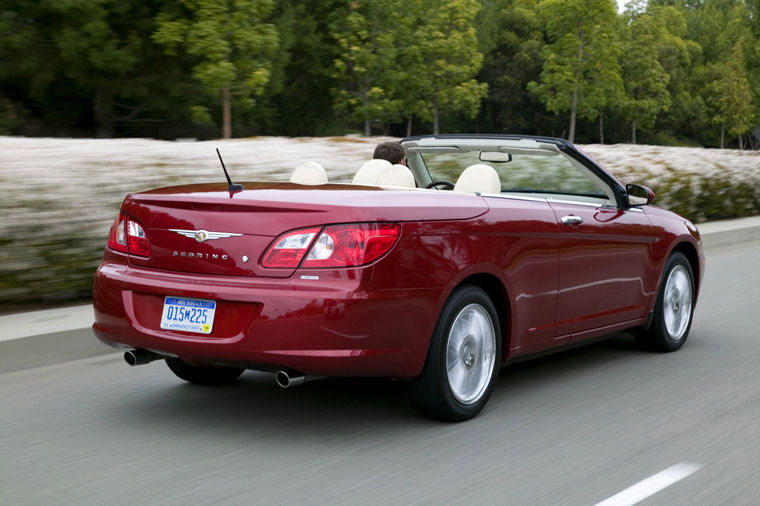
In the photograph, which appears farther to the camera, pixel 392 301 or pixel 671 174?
pixel 671 174

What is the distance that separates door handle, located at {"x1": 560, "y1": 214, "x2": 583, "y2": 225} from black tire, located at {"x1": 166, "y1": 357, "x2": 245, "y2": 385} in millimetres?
2022

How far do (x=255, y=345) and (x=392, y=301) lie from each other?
2.09 ft

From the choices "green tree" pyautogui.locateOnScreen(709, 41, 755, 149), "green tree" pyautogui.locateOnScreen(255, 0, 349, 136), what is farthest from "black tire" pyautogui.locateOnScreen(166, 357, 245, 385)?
"green tree" pyautogui.locateOnScreen(709, 41, 755, 149)

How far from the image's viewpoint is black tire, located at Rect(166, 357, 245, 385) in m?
5.97

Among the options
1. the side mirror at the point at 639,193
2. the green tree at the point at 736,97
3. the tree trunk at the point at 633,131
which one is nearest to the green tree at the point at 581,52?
the tree trunk at the point at 633,131

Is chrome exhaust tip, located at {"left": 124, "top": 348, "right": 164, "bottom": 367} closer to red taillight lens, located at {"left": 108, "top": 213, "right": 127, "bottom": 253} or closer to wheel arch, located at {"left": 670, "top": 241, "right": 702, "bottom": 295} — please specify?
red taillight lens, located at {"left": 108, "top": 213, "right": 127, "bottom": 253}

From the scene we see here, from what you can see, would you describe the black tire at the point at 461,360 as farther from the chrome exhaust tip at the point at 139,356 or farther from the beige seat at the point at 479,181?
the chrome exhaust tip at the point at 139,356

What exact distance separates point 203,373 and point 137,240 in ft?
3.79

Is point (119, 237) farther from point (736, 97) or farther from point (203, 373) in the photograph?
point (736, 97)

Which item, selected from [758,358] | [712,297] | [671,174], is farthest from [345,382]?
[671,174]

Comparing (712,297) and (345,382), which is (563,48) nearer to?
(712,297)

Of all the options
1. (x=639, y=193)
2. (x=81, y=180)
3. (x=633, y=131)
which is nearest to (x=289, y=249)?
(x=639, y=193)

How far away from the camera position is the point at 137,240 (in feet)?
16.9

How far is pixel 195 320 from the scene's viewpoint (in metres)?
4.75
